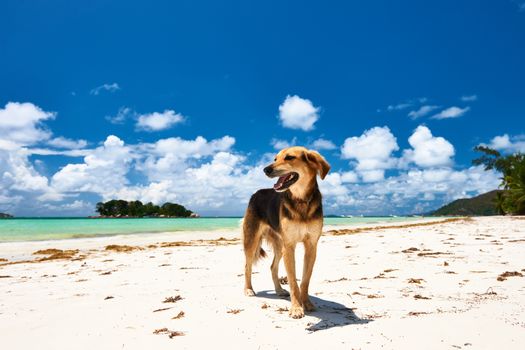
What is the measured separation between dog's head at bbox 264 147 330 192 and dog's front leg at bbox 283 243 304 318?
834 millimetres

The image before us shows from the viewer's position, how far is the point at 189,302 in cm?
536

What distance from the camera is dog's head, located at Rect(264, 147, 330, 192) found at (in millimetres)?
4840

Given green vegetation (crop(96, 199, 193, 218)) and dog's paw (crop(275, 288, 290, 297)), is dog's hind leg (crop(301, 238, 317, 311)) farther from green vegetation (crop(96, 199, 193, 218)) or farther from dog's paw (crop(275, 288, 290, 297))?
green vegetation (crop(96, 199, 193, 218))

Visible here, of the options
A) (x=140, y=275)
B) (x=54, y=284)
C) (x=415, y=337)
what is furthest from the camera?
(x=140, y=275)

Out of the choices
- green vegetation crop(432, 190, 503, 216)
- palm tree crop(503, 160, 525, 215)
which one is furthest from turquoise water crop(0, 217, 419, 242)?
green vegetation crop(432, 190, 503, 216)

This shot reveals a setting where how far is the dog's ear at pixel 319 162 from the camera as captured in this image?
4.90m

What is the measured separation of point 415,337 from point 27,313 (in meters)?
5.02

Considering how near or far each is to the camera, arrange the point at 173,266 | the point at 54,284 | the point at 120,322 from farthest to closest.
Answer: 1. the point at 173,266
2. the point at 54,284
3. the point at 120,322

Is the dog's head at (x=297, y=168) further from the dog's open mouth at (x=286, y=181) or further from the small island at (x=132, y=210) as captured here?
the small island at (x=132, y=210)

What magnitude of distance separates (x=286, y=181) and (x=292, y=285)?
1350mm

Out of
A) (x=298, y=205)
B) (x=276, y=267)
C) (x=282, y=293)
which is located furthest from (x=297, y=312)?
(x=276, y=267)

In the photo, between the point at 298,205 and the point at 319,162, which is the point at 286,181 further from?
the point at 319,162

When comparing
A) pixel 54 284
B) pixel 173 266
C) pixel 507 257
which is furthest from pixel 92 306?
pixel 507 257

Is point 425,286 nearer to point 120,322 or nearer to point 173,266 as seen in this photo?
point 120,322
